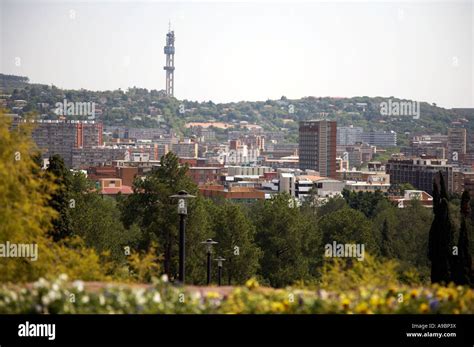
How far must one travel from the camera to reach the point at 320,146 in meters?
140

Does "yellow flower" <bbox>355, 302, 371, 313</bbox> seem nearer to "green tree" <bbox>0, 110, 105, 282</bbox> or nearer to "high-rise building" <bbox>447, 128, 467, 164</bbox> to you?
"green tree" <bbox>0, 110, 105, 282</bbox>

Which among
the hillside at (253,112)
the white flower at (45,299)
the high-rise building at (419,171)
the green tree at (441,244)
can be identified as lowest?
the high-rise building at (419,171)

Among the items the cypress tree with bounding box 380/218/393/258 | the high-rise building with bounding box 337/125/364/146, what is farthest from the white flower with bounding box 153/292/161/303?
the high-rise building with bounding box 337/125/364/146

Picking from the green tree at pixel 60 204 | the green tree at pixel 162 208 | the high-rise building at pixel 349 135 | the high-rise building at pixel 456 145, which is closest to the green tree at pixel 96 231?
the green tree at pixel 162 208

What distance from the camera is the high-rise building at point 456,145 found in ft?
296

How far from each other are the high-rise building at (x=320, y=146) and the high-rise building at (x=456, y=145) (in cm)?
3919

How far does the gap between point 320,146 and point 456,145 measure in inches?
1789

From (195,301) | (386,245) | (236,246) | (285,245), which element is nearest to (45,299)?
(195,301)

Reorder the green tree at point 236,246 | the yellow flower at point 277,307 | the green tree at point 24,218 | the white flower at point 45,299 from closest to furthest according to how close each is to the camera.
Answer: the white flower at point 45,299
the yellow flower at point 277,307
the green tree at point 24,218
the green tree at point 236,246

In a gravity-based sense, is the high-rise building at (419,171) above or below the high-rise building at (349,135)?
below

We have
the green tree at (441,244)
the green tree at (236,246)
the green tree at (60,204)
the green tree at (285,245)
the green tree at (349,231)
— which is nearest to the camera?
the green tree at (441,244)

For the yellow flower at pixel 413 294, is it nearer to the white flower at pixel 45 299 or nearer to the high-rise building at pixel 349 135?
the white flower at pixel 45 299

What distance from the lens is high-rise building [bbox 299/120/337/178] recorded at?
451ft
